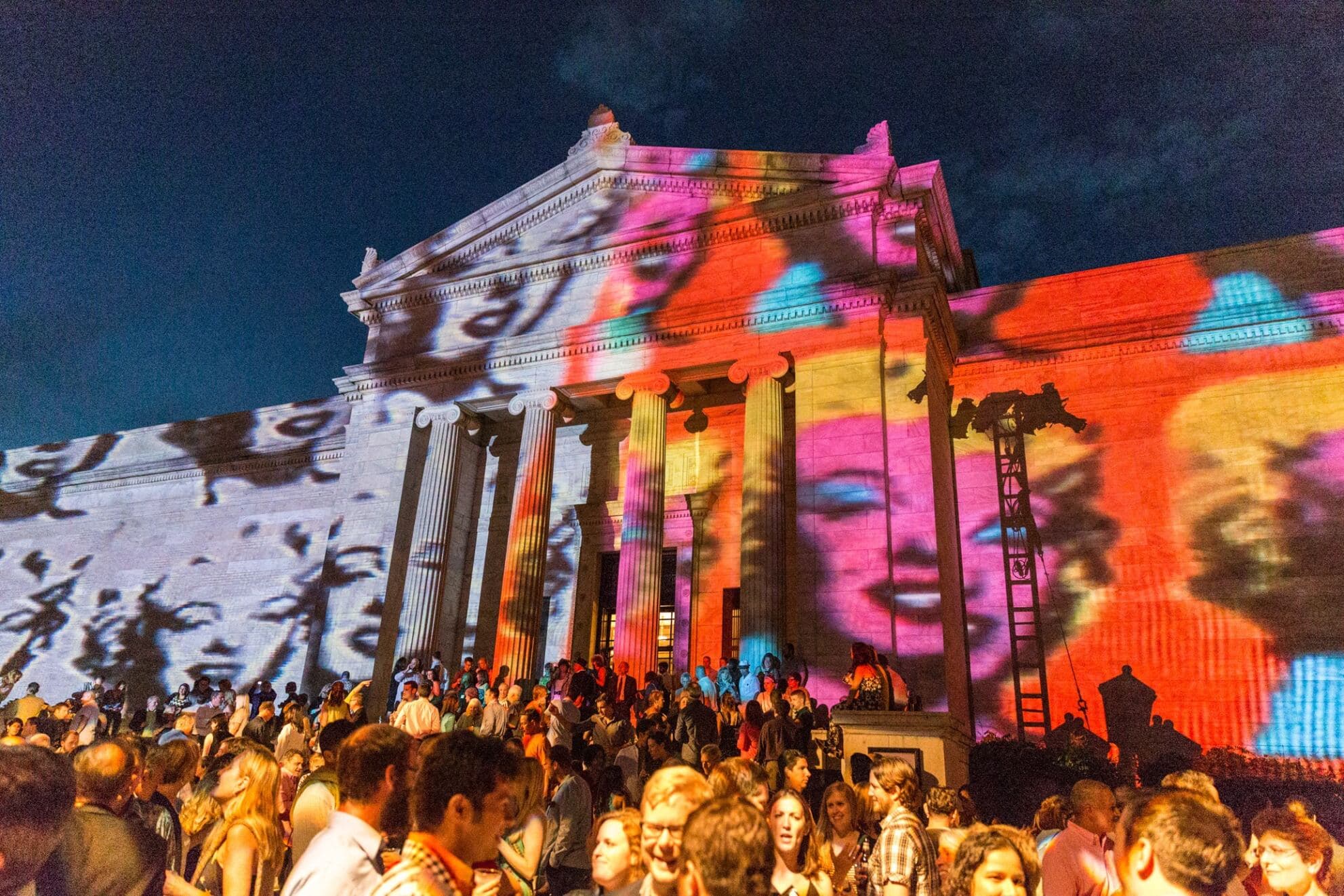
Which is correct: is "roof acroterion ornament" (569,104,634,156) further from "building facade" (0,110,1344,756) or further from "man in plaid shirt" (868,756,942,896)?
"man in plaid shirt" (868,756,942,896)

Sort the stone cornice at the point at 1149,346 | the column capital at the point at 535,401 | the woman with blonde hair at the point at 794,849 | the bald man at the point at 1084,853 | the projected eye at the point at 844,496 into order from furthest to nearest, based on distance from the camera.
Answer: the column capital at the point at 535,401 < the stone cornice at the point at 1149,346 < the projected eye at the point at 844,496 < the bald man at the point at 1084,853 < the woman with blonde hair at the point at 794,849

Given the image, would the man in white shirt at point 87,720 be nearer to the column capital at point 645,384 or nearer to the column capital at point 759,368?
the column capital at point 645,384

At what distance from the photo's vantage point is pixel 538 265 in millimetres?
21906

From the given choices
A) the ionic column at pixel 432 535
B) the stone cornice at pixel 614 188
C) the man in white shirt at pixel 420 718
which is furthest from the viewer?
the stone cornice at pixel 614 188

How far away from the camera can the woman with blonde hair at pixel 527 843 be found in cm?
505

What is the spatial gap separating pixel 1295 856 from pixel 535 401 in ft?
58.7

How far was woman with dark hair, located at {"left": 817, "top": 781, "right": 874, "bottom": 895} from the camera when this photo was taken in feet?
19.2

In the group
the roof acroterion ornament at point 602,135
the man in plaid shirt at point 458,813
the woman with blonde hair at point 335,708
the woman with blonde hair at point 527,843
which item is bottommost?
the woman with blonde hair at point 527,843

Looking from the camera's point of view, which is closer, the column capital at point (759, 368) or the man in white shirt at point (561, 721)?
the man in white shirt at point (561, 721)

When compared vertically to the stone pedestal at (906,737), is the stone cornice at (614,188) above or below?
above

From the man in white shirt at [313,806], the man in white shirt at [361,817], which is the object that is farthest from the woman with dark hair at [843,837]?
the man in white shirt at [361,817]

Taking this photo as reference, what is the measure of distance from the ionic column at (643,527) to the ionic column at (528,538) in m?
1.92

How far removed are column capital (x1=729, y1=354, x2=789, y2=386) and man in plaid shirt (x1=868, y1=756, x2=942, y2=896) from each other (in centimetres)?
1373

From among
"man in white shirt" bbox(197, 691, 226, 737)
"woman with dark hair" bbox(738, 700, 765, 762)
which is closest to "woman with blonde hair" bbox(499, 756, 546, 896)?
"woman with dark hair" bbox(738, 700, 765, 762)
